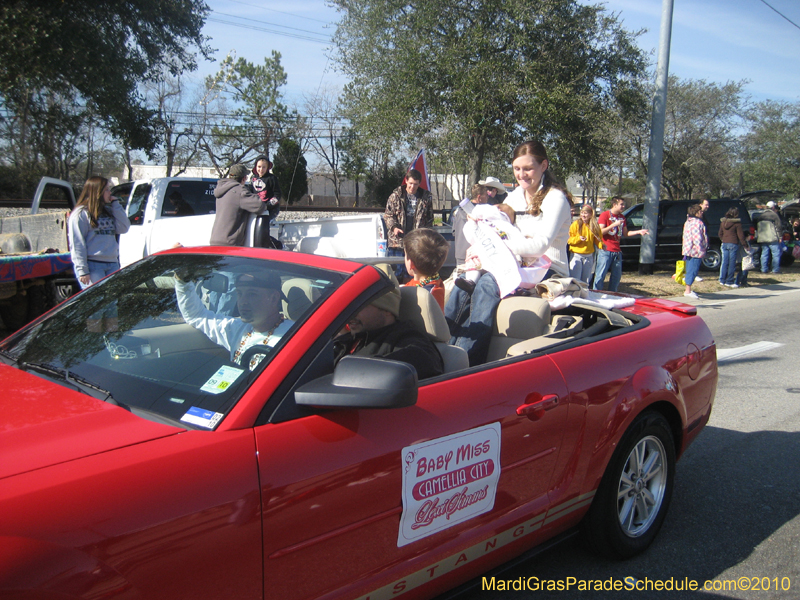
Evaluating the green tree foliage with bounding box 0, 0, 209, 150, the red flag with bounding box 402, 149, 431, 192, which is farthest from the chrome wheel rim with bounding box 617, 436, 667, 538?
the green tree foliage with bounding box 0, 0, 209, 150

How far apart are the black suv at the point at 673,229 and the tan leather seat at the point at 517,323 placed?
558 inches

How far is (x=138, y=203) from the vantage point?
386 inches

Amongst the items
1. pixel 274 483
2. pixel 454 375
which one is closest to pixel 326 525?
pixel 274 483

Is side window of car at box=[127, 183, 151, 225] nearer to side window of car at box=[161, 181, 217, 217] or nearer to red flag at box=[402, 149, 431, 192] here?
side window of car at box=[161, 181, 217, 217]

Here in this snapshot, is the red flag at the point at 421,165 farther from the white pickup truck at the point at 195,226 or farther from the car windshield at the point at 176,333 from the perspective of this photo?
the car windshield at the point at 176,333

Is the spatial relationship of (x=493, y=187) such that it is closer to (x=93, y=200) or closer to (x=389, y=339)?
(x=93, y=200)

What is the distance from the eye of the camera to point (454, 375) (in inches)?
91.6

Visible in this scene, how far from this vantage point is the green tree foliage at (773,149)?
4181 cm

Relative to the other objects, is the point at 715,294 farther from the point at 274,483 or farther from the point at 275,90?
the point at 275,90

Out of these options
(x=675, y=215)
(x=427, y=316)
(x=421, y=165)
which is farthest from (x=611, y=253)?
(x=427, y=316)

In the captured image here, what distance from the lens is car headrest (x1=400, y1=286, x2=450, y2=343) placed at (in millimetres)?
2838

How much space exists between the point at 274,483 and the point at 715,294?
13.9m

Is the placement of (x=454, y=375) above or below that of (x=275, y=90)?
below

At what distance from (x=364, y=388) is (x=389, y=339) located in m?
0.81
